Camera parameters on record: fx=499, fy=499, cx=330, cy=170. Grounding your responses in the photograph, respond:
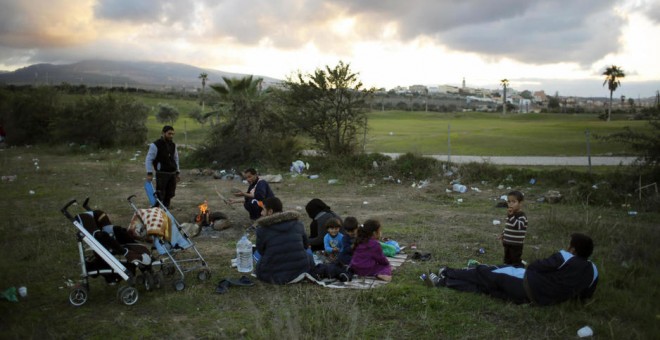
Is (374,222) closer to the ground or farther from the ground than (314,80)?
closer to the ground

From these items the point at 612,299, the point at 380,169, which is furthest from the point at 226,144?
the point at 612,299

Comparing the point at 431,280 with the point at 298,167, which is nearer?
the point at 431,280

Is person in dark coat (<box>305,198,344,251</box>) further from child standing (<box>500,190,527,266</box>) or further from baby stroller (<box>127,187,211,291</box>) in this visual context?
child standing (<box>500,190,527,266</box>)

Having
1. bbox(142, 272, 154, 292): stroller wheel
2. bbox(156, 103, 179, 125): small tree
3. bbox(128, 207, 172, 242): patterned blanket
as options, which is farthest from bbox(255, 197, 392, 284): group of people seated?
bbox(156, 103, 179, 125): small tree

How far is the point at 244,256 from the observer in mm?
6574

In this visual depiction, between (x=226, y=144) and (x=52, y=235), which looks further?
(x=226, y=144)

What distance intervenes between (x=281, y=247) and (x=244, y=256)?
0.80 meters

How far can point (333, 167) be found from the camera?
16.3 meters

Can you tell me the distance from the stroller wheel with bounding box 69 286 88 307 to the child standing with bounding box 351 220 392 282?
3116 mm

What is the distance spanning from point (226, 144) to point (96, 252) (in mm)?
12816

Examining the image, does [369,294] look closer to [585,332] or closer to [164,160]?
[585,332]

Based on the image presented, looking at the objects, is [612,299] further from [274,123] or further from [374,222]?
[274,123]

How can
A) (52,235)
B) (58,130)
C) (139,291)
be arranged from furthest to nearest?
(58,130)
(52,235)
(139,291)

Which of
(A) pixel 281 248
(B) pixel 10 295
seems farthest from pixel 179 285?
(B) pixel 10 295
